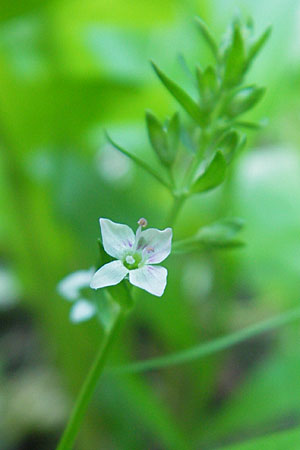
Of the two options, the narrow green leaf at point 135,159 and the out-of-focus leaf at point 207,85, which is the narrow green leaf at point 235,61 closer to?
the out-of-focus leaf at point 207,85

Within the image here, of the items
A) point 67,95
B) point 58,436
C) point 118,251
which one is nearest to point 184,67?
point 118,251

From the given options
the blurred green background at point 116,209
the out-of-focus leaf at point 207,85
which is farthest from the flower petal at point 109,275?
the blurred green background at point 116,209

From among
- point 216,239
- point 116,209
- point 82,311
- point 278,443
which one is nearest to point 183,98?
point 216,239

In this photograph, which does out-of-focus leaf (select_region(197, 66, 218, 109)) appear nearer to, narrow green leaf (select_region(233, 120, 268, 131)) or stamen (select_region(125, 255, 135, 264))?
narrow green leaf (select_region(233, 120, 268, 131))

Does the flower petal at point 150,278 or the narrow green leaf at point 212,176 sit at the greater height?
the narrow green leaf at point 212,176

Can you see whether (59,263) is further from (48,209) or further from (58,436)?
(58,436)
